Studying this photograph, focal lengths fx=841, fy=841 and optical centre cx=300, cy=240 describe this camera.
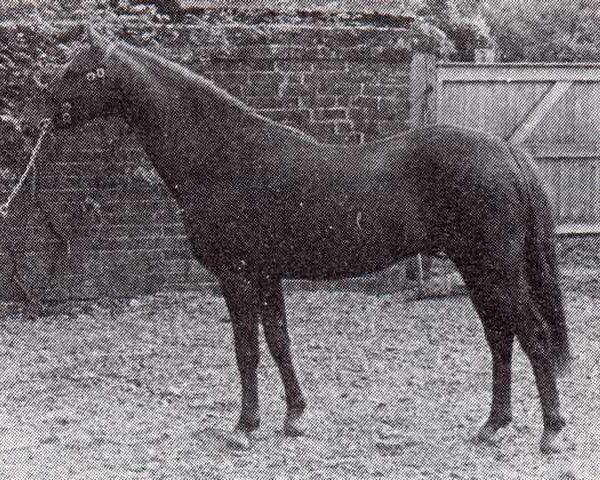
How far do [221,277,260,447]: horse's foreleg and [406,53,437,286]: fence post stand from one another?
3.26m

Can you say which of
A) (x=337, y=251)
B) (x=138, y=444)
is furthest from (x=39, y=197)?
(x=337, y=251)

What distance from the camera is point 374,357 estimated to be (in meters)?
6.04

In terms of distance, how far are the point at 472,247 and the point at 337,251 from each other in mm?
658

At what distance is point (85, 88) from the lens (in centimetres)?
411

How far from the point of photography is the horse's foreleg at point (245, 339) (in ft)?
13.9

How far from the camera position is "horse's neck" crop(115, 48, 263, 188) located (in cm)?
415

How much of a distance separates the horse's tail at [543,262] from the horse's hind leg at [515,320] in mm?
74

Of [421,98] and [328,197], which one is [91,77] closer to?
[328,197]

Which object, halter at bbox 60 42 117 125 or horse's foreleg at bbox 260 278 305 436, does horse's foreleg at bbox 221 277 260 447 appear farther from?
halter at bbox 60 42 117 125

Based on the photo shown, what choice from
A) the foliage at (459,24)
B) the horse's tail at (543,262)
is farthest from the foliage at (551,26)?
the horse's tail at (543,262)

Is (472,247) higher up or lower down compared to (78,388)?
higher up

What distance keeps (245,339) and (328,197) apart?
87 centimetres

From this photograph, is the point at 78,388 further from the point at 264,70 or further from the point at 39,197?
the point at 264,70

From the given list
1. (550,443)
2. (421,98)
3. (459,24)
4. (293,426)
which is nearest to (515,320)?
(550,443)
